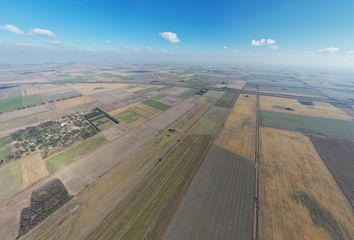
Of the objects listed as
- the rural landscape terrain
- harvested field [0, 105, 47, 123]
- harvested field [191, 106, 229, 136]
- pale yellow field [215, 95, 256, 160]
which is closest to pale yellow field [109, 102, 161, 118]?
the rural landscape terrain

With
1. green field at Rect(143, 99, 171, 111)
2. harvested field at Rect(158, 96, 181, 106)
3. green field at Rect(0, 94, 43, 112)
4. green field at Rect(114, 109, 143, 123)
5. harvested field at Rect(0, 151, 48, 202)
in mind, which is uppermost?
harvested field at Rect(158, 96, 181, 106)

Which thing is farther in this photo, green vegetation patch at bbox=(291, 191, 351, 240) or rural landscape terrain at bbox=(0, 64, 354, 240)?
rural landscape terrain at bbox=(0, 64, 354, 240)

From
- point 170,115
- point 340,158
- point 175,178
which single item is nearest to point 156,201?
point 175,178

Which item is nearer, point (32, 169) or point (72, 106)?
point (32, 169)

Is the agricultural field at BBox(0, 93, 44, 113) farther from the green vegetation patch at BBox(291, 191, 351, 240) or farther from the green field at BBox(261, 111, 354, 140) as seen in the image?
the green field at BBox(261, 111, 354, 140)

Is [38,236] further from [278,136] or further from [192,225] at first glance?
[278,136]

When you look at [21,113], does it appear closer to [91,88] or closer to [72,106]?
[72,106]

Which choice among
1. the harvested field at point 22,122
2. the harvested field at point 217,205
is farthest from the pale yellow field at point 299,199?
the harvested field at point 22,122
